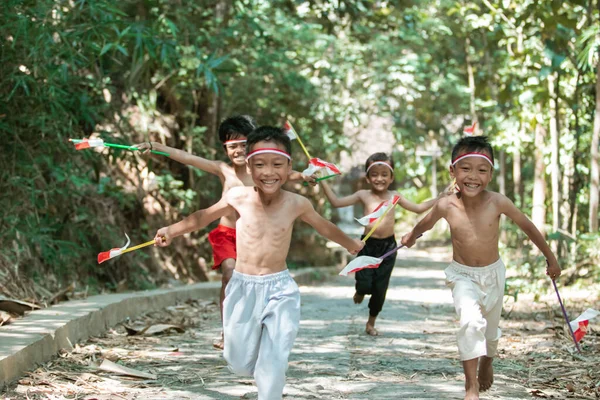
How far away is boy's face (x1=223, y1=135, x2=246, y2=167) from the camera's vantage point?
6.62m

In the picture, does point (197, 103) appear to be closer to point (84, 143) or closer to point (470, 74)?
point (84, 143)

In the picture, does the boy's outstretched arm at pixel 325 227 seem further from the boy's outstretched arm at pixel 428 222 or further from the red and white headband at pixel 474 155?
the red and white headband at pixel 474 155

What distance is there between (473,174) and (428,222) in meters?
0.46

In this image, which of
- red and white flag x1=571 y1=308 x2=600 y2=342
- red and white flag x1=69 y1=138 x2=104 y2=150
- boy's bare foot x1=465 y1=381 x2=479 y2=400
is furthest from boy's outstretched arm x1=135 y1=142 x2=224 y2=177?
red and white flag x1=571 y1=308 x2=600 y2=342

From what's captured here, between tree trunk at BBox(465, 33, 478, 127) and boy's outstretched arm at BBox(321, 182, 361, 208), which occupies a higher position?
tree trunk at BBox(465, 33, 478, 127)

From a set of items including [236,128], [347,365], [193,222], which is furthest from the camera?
[236,128]

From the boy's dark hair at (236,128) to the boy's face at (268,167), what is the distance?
1957 mm

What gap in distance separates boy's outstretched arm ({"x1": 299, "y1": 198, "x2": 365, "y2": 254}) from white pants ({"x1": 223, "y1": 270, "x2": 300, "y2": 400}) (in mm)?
374

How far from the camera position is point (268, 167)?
459 cm

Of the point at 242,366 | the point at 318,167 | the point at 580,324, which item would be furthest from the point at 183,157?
the point at 580,324

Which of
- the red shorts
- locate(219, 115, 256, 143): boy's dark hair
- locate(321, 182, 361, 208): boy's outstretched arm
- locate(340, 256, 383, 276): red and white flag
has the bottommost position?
locate(340, 256, 383, 276): red and white flag

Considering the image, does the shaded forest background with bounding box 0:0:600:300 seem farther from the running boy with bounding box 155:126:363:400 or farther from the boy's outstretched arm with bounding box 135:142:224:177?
the running boy with bounding box 155:126:363:400

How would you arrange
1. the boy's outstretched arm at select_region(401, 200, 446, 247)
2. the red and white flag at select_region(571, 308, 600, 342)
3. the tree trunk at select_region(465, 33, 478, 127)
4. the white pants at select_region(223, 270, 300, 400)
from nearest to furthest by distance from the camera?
1. the white pants at select_region(223, 270, 300, 400)
2. the boy's outstretched arm at select_region(401, 200, 446, 247)
3. the red and white flag at select_region(571, 308, 600, 342)
4. the tree trunk at select_region(465, 33, 478, 127)

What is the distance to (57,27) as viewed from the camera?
23.8 feet
